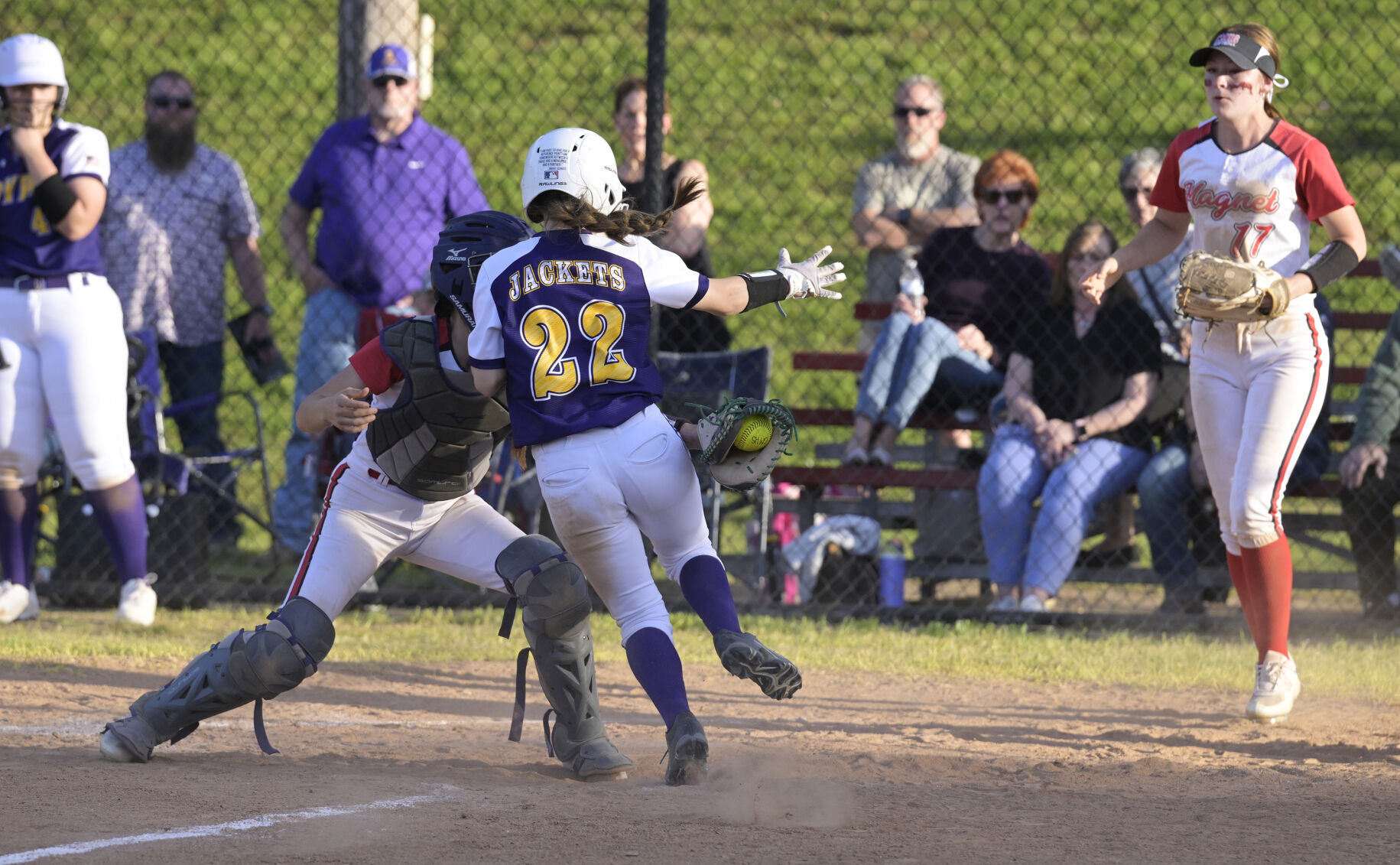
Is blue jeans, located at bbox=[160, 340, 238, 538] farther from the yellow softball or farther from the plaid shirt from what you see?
the yellow softball

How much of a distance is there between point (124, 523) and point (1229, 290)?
14.0 ft

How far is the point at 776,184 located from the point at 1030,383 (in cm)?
729

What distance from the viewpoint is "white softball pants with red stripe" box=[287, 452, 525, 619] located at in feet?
13.8

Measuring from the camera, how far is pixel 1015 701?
17.9 ft

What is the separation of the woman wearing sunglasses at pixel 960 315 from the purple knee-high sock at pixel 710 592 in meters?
3.04

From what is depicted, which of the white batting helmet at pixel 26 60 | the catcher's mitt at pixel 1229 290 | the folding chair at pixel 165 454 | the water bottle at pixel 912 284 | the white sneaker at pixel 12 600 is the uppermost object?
the white batting helmet at pixel 26 60

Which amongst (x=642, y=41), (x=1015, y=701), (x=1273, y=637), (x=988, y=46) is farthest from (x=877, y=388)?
(x=642, y=41)

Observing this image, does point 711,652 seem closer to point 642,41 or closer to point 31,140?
point 31,140

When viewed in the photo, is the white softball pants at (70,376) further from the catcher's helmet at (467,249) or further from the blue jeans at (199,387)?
the catcher's helmet at (467,249)

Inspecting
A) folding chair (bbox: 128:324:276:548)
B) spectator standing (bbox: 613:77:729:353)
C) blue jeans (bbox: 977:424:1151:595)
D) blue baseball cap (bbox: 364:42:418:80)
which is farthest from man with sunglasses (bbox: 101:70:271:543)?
blue jeans (bbox: 977:424:1151:595)

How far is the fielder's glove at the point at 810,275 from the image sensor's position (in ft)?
13.6

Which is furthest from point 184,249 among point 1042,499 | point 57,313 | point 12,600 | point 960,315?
point 1042,499

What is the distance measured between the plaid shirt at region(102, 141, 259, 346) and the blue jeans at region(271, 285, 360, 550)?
92 centimetres

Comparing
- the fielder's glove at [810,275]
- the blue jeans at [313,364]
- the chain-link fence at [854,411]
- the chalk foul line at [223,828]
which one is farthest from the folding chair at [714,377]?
the chalk foul line at [223,828]
